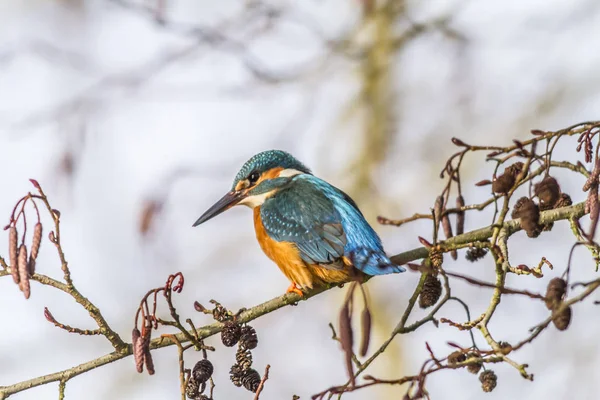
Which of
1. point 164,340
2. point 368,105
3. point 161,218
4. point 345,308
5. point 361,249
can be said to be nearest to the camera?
point 345,308

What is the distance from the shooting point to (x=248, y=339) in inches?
88.8

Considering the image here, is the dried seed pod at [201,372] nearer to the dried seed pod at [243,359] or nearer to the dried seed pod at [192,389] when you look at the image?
the dried seed pod at [192,389]

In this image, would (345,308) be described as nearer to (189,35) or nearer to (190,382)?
(190,382)

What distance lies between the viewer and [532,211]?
182 cm

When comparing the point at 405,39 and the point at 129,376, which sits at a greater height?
the point at 405,39

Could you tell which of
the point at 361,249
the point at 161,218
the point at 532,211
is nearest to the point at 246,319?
the point at 361,249

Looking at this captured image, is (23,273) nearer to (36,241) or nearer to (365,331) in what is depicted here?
(36,241)

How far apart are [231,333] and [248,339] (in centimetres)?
5

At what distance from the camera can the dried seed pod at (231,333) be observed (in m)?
2.27

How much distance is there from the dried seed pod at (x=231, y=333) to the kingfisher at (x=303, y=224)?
18.1 inches

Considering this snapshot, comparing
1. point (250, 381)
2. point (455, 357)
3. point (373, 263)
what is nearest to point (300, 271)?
point (373, 263)

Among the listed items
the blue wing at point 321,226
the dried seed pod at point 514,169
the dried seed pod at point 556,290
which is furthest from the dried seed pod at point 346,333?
the blue wing at point 321,226

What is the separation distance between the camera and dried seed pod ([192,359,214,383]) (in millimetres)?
2090

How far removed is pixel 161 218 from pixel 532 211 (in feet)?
8.89
